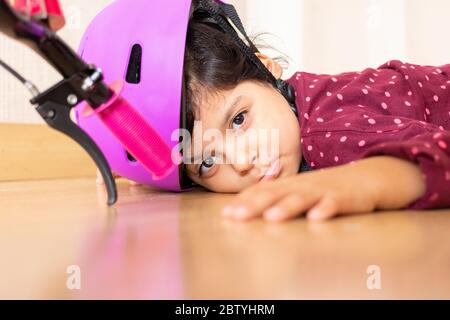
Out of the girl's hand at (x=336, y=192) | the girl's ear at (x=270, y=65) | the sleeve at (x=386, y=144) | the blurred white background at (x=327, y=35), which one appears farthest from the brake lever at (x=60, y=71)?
the blurred white background at (x=327, y=35)

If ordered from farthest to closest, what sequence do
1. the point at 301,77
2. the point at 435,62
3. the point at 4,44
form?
the point at 435,62, the point at 4,44, the point at 301,77

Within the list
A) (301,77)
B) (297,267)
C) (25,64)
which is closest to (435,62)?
(301,77)

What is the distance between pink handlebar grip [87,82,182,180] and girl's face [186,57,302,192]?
0.25 m

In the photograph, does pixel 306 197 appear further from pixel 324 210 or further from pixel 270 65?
pixel 270 65

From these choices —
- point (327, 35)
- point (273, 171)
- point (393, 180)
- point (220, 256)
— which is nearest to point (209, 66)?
point (273, 171)

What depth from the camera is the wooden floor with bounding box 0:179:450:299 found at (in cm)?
30

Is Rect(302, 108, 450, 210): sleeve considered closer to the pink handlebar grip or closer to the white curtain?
the pink handlebar grip

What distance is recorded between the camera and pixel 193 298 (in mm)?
287

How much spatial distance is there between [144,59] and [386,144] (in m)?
0.39

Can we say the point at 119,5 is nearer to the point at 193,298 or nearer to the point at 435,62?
the point at 193,298

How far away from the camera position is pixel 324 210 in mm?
492
